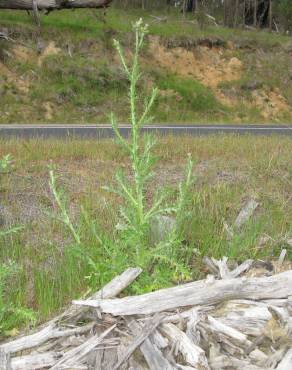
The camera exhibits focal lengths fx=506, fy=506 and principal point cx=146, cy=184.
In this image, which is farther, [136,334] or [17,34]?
[17,34]

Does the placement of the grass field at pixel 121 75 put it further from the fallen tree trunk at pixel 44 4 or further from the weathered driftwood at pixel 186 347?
the weathered driftwood at pixel 186 347

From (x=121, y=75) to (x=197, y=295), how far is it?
62.0 feet

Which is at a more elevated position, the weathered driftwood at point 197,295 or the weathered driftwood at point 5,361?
the weathered driftwood at point 197,295

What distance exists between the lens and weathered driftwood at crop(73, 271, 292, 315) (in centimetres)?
301

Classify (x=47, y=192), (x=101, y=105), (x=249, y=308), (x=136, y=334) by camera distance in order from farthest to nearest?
1. (x=101, y=105)
2. (x=47, y=192)
3. (x=249, y=308)
4. (x=136, y=334)

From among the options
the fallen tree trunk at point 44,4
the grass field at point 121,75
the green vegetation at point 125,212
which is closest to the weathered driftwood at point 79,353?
the green vegetation at point 125,212

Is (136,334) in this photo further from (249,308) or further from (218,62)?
(218,62)

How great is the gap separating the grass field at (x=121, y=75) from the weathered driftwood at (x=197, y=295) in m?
16.0

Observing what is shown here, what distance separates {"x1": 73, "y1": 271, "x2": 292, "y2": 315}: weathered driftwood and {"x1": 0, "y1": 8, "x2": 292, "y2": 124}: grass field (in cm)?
1600

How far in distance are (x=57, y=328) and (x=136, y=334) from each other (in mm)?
526

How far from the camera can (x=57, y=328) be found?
10.1ft

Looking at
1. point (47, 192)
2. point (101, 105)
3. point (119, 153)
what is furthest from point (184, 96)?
point (47, 192)

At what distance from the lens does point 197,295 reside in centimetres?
311

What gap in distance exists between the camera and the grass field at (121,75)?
19.6 meters
